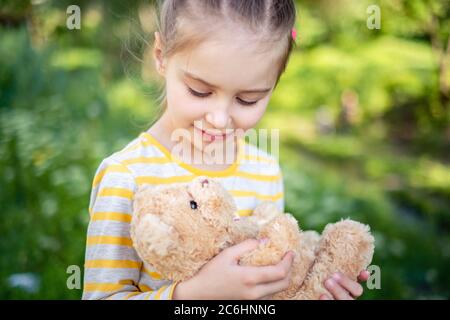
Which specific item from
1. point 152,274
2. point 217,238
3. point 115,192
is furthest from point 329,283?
point 115,192

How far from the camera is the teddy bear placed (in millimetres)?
998

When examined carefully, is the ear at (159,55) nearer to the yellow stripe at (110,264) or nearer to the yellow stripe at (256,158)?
the yellow stripe at (256,158)

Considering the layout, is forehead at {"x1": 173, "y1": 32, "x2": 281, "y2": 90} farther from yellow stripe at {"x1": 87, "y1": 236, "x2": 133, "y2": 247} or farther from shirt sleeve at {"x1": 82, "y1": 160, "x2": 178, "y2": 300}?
yellow stripe at {"x1": 87, "y1": 236, "x2": 133, "y2": 247}

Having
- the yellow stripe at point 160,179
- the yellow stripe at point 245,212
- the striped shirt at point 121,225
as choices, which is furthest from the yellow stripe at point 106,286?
the yellow stripe at point 245,212

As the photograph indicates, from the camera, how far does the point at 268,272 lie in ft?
3.43

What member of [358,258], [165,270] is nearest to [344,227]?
[358,258]

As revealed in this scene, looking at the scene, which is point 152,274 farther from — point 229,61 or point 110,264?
point 229,61

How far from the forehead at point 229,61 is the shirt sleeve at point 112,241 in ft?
0.90

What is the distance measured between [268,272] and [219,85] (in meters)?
0.39

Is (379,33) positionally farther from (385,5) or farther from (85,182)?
(85,182)

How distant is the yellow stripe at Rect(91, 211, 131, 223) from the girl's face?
0.78ft

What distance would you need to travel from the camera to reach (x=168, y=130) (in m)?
1.32

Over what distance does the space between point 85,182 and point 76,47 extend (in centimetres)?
98

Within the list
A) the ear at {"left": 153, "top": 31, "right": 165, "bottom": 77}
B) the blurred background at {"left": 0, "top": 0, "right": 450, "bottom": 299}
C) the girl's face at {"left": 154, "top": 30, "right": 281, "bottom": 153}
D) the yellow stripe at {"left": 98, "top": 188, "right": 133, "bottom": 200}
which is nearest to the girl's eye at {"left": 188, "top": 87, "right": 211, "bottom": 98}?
the girl's face at {"left": 154, "top": 30, "right": 281, "bottom": 153}
